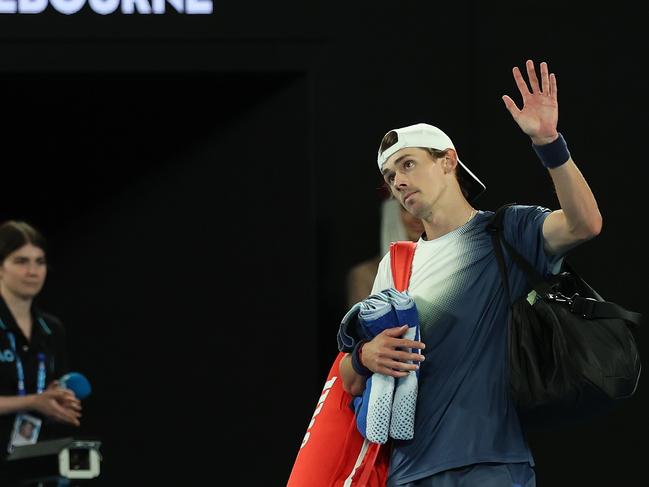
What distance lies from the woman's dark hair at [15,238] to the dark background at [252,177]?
730 mm

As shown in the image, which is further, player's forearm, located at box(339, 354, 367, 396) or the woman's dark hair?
the woman's dark hair

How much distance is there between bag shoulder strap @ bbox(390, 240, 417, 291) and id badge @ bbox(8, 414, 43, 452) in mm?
2413

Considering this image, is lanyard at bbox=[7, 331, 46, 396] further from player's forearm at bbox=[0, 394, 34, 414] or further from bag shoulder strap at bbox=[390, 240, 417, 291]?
bag shoulder strap at bbox=[390, 240, 417, 291]

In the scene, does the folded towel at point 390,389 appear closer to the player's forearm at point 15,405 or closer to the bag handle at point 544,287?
the bag handle at point 544,287

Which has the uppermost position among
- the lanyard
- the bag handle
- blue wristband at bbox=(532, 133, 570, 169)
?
blue wristband at bbox=(532, 133, 570, 169)

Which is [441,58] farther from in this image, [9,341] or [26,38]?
[9,341]

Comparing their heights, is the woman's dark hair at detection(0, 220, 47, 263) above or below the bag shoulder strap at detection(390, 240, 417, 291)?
above

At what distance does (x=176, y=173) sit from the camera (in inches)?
269

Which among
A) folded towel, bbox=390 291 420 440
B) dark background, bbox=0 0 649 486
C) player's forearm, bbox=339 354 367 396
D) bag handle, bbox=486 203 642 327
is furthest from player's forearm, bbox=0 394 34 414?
bag handle, bbox=486 203 642 327

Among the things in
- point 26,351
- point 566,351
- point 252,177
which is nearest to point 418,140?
point 566,351

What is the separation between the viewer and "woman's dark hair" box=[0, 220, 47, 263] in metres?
5.64

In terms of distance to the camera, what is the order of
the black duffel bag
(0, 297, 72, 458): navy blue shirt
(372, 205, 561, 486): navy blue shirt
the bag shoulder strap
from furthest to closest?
(0, 297, 72, 458): navy blue shirt < the bag shoulder strap < (372, 205, 561, 486): navy blue shirt < the black duffel bag

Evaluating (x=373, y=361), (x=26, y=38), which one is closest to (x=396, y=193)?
(x=373, y=361)

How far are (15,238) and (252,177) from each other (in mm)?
1333
